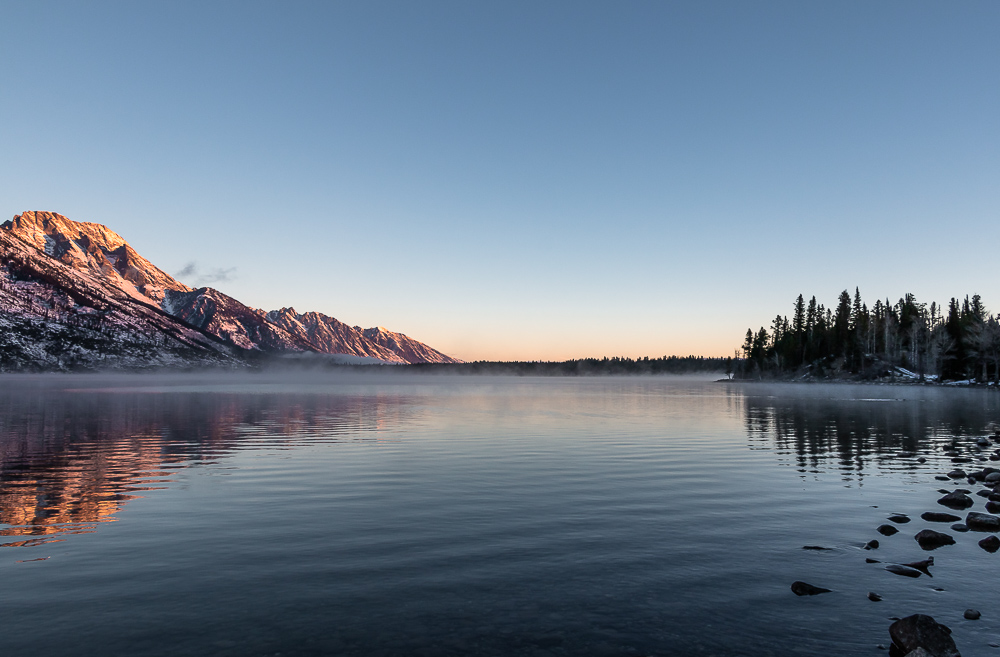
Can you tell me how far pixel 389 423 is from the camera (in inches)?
2574

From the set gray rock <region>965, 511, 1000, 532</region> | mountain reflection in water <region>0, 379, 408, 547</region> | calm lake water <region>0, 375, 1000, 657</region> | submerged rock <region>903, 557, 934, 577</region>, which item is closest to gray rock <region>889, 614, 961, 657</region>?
calm lake water <region>0, 375, 1000, 657</region>

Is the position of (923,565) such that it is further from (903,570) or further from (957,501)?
(957,501)

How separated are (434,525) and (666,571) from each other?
8736 millimetres

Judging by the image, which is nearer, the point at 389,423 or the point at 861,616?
the point at 861,616

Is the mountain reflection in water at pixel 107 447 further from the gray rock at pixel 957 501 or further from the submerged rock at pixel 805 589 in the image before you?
the gray rock at pixel 957 501

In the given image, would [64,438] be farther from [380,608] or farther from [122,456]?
[380,608]

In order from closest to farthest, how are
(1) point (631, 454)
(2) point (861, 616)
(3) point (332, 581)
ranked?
(2) point (861, 616) < (3) point (332, 581) < (1) point (631, 454)

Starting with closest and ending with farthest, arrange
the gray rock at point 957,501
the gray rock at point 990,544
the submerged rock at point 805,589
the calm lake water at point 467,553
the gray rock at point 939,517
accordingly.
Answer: the calm lake water at point 467,553 < the submerged rock at point 805,589 < the gray rock at point 990,544 < the gray rock at point 939,517 < the gray rock at point 957,501

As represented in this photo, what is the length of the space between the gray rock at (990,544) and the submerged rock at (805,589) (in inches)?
305

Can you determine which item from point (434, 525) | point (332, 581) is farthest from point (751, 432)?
point (332, 581)

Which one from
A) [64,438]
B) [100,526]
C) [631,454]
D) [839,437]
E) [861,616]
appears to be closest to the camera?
[861,616]

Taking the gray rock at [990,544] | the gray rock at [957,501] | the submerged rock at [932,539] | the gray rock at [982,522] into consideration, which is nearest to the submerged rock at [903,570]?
the submerged rock at [932,539]

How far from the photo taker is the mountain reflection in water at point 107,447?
23.3 m

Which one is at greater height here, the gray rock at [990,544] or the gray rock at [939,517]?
the gray rock at [990,544]
